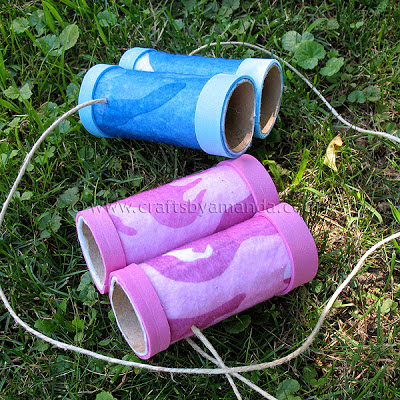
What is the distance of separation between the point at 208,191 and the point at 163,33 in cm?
87

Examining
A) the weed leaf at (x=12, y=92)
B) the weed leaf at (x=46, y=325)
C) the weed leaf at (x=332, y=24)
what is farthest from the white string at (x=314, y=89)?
the weed leaf at (x=46, y=325)

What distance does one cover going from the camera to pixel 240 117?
164 cm

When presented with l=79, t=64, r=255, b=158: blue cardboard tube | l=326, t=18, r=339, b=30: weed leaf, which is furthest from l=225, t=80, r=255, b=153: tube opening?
l=326, t=18, r=339, b=30: weed leaf

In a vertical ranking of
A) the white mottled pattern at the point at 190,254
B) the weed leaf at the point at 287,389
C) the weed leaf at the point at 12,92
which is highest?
the weed leaf at the point at 12,92

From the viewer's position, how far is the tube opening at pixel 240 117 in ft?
5.26

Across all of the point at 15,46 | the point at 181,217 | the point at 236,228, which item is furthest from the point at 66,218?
the point at 15,46

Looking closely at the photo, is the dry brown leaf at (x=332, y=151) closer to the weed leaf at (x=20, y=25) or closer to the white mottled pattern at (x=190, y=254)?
the white mottled pattern at (x=190, y=254)

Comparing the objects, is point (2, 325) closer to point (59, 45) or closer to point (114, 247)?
point (114, 247)

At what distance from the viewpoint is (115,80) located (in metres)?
1.71

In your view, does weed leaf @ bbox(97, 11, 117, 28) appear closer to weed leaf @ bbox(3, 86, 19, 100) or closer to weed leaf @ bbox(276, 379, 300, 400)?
weed leaf @ bbox(3, 86, 19, 100)

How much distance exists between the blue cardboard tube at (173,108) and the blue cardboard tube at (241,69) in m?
0.07

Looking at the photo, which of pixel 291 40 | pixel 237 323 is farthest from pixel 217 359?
pixel 291 40

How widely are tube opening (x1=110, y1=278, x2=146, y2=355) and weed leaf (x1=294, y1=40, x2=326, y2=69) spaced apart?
43.1 inches

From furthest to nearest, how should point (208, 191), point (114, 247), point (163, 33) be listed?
1. point (163, 33)
2. point (208, 191)
3. point (114, 247)
